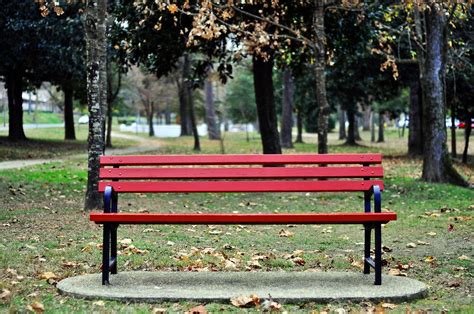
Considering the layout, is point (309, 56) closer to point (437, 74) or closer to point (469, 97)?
point (437, 74)

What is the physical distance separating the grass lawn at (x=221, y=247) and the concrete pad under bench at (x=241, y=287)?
0.35ft

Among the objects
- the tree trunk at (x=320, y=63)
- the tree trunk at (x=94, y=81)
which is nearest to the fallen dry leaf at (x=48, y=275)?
the tree trunk at (x=94, y=81)

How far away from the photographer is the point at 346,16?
17.8 m

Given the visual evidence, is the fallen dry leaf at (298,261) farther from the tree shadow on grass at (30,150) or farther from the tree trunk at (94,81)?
the tree shadow on grass at (30,150)

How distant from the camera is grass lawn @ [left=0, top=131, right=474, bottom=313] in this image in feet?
19.0

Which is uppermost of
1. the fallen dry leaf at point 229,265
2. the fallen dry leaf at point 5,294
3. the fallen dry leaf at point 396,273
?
the fallen dry leaf at point 5,294

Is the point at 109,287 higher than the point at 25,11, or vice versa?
the point at 25,11

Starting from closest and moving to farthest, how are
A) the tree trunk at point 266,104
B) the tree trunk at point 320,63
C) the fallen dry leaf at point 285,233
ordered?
the fallen dry leaf at point 285,233 → the tree trunk at point 320,63 → the tree trunk at point 266,104

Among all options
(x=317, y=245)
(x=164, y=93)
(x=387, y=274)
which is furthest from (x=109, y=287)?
(x=164, y=93)

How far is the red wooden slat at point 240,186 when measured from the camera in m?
6.47

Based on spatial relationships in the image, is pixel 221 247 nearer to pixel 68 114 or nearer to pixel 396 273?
pixel 396 273

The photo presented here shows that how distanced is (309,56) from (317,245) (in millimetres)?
11340

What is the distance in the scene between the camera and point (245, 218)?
5793mm

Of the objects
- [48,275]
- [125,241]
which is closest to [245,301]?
[48,275]
